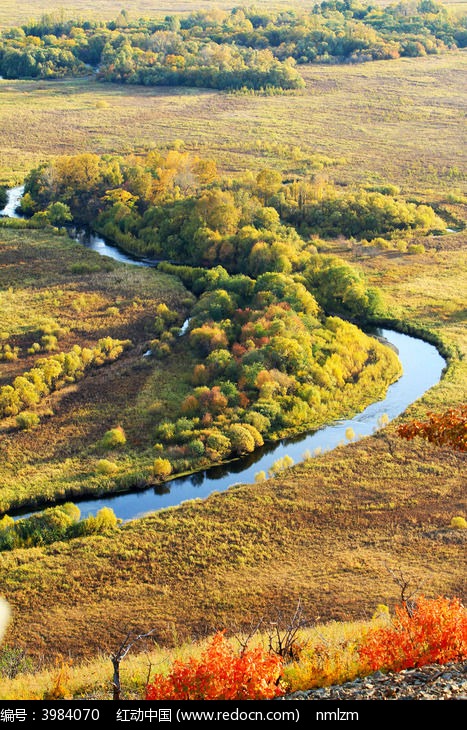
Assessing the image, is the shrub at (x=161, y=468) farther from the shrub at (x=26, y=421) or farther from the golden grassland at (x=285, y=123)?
the golden grassland at (x=285, y=123)

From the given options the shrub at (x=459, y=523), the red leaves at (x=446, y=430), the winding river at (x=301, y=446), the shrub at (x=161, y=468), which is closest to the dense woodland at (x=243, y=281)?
the shrub at (x=161, y=468)

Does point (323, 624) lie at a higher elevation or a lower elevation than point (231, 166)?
lower

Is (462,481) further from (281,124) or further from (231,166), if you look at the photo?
(281,124)

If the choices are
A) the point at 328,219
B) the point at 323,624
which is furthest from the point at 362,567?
the point at 328,219

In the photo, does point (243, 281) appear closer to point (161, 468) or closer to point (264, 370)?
point (264, 370)

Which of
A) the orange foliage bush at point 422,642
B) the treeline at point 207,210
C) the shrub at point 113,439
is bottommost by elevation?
the shrub at point 113,439

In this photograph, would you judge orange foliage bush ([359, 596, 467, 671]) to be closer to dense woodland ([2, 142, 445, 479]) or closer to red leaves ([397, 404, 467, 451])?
red leaves ([397, 404, 467, 451])

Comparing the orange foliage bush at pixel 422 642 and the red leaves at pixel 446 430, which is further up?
the red leaves at pixel 446 430
